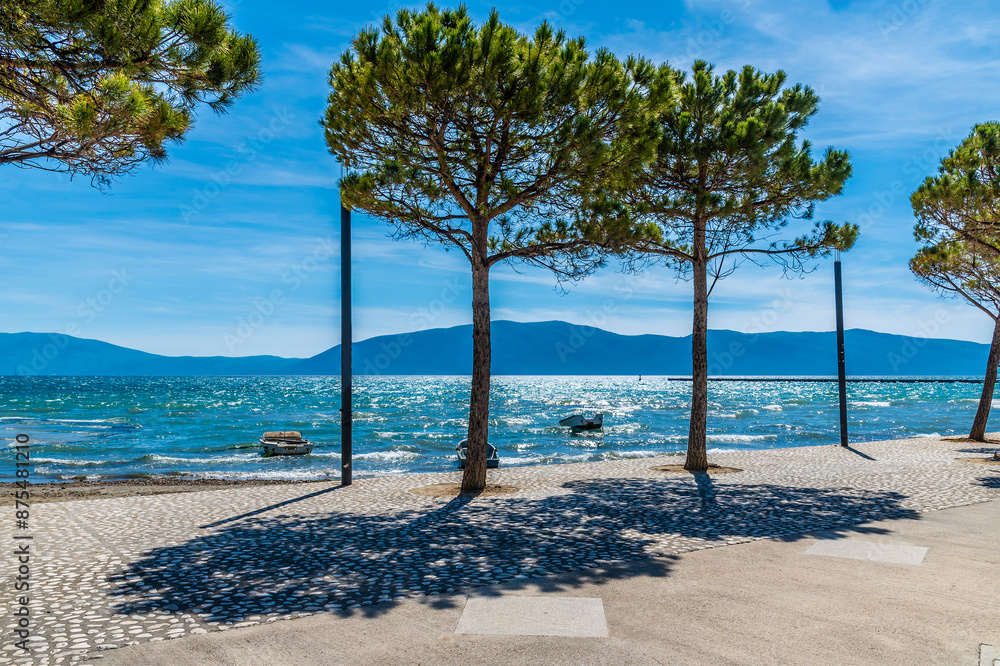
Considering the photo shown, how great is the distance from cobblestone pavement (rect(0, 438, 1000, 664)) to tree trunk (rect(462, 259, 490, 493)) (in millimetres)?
927

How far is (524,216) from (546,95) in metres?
2.81

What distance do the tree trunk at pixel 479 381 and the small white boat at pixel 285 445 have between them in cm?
2056

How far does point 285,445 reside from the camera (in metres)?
29.0

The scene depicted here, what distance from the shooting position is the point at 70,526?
8.05 metres

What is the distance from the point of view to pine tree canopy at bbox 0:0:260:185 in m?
4.80

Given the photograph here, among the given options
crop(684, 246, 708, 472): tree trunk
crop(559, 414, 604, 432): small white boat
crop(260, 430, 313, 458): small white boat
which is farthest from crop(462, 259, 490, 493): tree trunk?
crop(559, 414, 604, 432): small white boat

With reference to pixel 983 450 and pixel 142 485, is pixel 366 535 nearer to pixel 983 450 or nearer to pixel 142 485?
pixel 142 485

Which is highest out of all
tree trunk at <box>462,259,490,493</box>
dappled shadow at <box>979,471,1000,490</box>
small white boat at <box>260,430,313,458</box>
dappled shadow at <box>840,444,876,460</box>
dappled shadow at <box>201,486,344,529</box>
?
tree trunk at <box>462,259,490,493</box>

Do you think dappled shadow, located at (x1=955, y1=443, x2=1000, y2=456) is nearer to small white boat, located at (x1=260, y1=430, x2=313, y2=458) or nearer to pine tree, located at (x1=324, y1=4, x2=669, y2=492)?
pine tree, located at (x1=324, y1=4, x2=669, y2=492)

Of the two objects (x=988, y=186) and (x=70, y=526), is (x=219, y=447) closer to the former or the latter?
(x=70, y=526)

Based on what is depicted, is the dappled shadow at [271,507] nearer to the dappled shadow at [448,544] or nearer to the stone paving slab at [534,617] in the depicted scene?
the dappled shadow at [448,544]

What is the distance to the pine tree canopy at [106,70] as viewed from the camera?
15.7ft

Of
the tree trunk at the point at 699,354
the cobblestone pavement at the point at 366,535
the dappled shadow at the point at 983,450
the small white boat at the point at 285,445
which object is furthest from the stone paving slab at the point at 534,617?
the small white boat at the point at 285,445

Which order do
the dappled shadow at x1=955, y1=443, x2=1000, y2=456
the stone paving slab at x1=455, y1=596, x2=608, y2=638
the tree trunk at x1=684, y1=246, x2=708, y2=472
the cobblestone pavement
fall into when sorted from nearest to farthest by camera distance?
the stone paving slab at x1=455, y1=596, x2=608, y2=638, the cobblestone pavement, the tree trunk at x1=684, y1=246, x2=708, y2=472, the dappled shadow at x1=955, y1=443, x2=1000, y2=456
